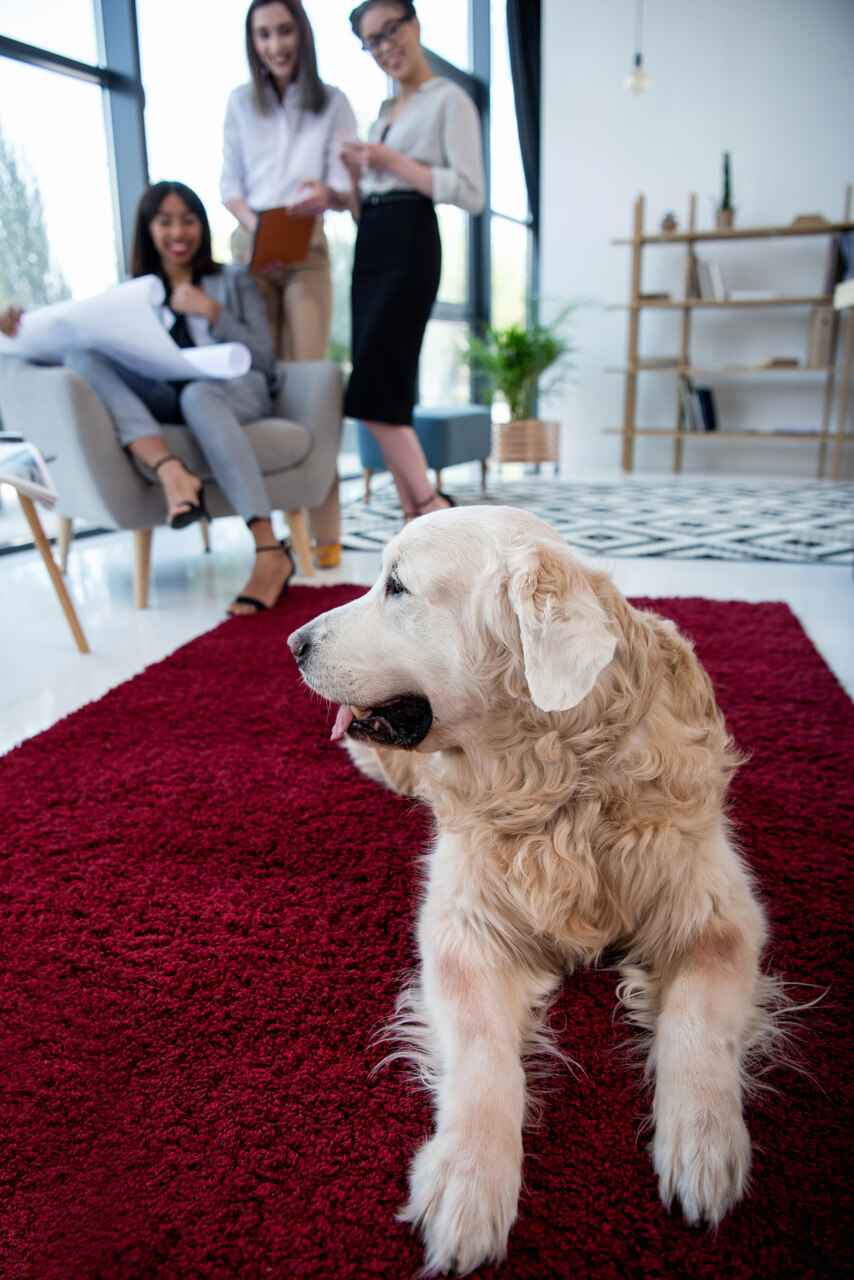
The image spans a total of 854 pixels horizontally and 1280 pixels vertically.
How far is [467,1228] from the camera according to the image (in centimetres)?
63

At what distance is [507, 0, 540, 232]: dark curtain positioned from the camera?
6391 mm

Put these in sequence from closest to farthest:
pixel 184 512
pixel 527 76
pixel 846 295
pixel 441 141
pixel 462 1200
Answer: pixel 462 1200 → pixel 184 512 → pixel 846 295 → pixel 441 141 → pixel 527 76

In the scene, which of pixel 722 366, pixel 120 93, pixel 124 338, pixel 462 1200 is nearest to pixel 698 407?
pixel 722 366

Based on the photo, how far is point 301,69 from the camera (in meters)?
2.78

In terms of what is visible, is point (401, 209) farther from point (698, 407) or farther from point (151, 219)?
point (698, 407)

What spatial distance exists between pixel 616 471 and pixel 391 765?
5.68m

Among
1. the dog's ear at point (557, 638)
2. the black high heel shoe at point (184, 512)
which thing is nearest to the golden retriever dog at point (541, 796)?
the dog's ear at point (557, 638)

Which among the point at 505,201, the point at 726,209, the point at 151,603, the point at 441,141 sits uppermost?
the point at 505,201

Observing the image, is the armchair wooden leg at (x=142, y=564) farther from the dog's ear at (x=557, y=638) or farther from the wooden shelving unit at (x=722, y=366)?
the wooden shelving unit at (x=722, y=366)

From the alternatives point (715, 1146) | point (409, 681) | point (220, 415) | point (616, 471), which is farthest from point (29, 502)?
point (616, 471)

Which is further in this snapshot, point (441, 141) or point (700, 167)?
point (700, 167)

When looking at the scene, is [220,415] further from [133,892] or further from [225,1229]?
[225,1229]

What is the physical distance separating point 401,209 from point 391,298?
27 cm

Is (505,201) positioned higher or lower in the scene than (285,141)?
higher
